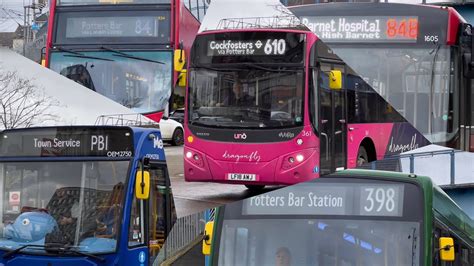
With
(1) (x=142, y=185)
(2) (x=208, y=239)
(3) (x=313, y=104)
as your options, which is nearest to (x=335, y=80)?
(3) (x=313, y=104)

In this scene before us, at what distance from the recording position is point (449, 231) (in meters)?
2.44

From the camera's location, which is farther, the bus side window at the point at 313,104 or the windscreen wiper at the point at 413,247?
the windscreen wiper at the point at 413,247

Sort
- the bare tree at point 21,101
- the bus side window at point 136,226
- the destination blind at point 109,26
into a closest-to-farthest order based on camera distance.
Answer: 1. the destination blind at point 109,26
2. the bare tree at point 21,101
3. the bus side window at point 136,226

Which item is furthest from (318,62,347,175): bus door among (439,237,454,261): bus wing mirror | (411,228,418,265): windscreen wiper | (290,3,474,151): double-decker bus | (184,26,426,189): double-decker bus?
(439,237,454,261): bus wing mirror

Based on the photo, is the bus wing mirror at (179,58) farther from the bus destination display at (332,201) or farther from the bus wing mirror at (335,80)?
the bus destination display at (332,201)

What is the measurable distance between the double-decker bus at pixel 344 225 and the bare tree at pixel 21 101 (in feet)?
1.90

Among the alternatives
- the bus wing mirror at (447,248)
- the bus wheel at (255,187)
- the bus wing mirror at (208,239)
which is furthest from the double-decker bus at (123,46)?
the bus wing mirror at (447,248)

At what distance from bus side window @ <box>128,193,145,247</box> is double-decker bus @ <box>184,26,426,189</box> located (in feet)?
2.86

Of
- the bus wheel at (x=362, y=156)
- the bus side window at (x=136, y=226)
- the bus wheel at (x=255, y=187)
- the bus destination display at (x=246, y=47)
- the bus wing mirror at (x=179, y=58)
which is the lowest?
the bus side window at (x=136, y=226)

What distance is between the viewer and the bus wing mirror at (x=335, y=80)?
67.4 inches

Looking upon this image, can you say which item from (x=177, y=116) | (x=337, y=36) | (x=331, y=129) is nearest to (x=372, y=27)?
(x=337, y=36)

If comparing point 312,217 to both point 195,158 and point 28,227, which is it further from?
point 28,227

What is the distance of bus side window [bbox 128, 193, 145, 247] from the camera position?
258 centimetres

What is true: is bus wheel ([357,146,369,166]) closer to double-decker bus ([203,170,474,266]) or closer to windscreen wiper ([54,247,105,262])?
double-decker bus ([203,170,474,266])
